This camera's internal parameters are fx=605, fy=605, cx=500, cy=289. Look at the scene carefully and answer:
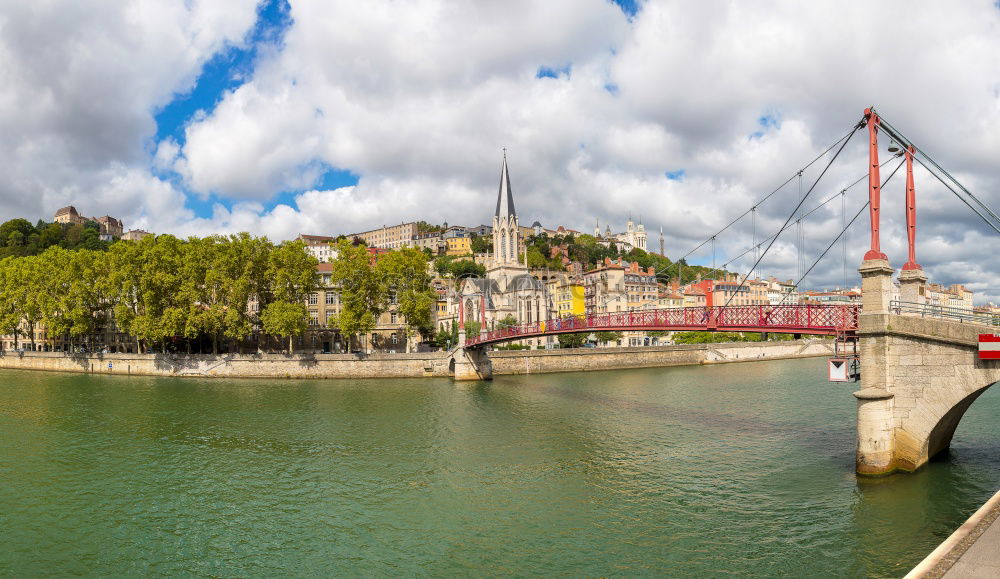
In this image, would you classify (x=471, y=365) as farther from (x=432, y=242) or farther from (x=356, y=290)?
(x=432, y=242)

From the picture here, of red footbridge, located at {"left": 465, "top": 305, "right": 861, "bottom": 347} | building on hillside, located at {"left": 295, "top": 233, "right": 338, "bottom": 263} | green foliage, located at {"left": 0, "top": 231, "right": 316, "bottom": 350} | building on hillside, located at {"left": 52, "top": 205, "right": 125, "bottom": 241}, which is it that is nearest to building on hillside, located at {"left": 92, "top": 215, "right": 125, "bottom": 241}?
building on hillside, located at {"left": 52, "top": 205, "right": 125, "bottom": 241}

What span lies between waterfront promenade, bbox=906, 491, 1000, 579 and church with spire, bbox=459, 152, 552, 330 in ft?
258

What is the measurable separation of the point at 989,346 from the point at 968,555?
297 inches

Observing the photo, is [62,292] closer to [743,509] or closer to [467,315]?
[467,315]

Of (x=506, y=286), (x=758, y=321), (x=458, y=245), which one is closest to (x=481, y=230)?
(x=458, y=245)

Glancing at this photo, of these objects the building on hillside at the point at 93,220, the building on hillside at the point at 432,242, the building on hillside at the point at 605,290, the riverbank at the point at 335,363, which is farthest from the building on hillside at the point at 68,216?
the building on hillside at the point at 605,290

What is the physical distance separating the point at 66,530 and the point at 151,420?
15.5 meters

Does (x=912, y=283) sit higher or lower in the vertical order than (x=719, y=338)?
higher

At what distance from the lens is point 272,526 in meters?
15.0

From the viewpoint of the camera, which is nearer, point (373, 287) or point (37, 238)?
point (373, 287)

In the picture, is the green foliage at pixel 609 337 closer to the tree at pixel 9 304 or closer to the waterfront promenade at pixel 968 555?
the tree at pixel 9 304

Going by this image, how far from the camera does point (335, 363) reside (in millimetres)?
48875

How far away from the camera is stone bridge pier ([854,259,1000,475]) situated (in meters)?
15.5

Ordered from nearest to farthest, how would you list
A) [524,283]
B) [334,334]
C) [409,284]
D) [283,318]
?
[283,318], [409,284], [334,334], [524,283]
